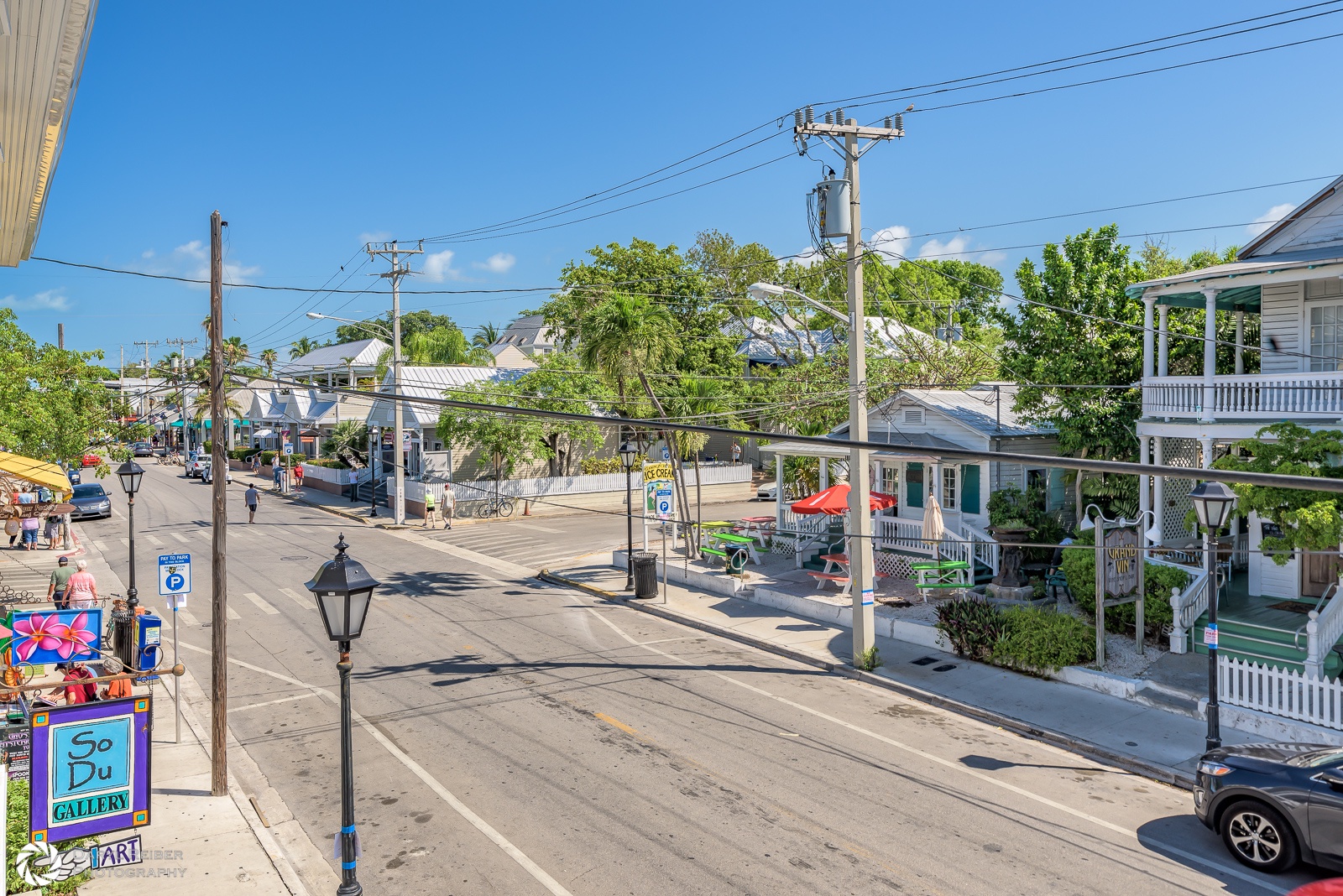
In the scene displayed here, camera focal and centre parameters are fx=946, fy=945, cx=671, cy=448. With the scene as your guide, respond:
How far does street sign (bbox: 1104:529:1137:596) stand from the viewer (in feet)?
51.6

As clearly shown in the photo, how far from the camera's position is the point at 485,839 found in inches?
385

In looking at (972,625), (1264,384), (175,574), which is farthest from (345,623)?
(1264,384)

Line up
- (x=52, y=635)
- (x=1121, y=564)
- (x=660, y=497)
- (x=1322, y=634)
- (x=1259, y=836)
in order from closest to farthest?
(x=1259, y=836) < (x=52, y=635) < (x=1322, y=634) < (x=1121, y=564) < (x=660, y=497)

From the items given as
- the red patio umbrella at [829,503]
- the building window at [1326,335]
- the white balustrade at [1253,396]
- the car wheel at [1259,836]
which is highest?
the building window at [1326,335]

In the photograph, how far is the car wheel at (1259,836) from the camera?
889 cm

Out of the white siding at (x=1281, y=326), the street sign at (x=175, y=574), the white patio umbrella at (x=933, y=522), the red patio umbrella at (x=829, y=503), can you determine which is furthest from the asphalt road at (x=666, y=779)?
the white siding at (x=1281, y=326)

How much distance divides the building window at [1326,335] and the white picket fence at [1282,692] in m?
7.48

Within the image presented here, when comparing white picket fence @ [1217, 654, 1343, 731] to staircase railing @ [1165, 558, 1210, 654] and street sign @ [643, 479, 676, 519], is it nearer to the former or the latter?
staircase railing @ [1165, 558, 1210, 654]

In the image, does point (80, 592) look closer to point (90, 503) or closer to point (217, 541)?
point (217, 541)

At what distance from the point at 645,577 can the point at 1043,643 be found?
9.50m

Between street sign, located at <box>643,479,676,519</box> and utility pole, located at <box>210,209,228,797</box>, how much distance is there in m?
11.8

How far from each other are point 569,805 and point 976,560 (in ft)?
→ 46.6

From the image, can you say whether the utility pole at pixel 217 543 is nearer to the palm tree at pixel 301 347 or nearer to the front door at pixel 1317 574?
the front door at pixel 1317 574

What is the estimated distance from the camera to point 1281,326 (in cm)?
1864
